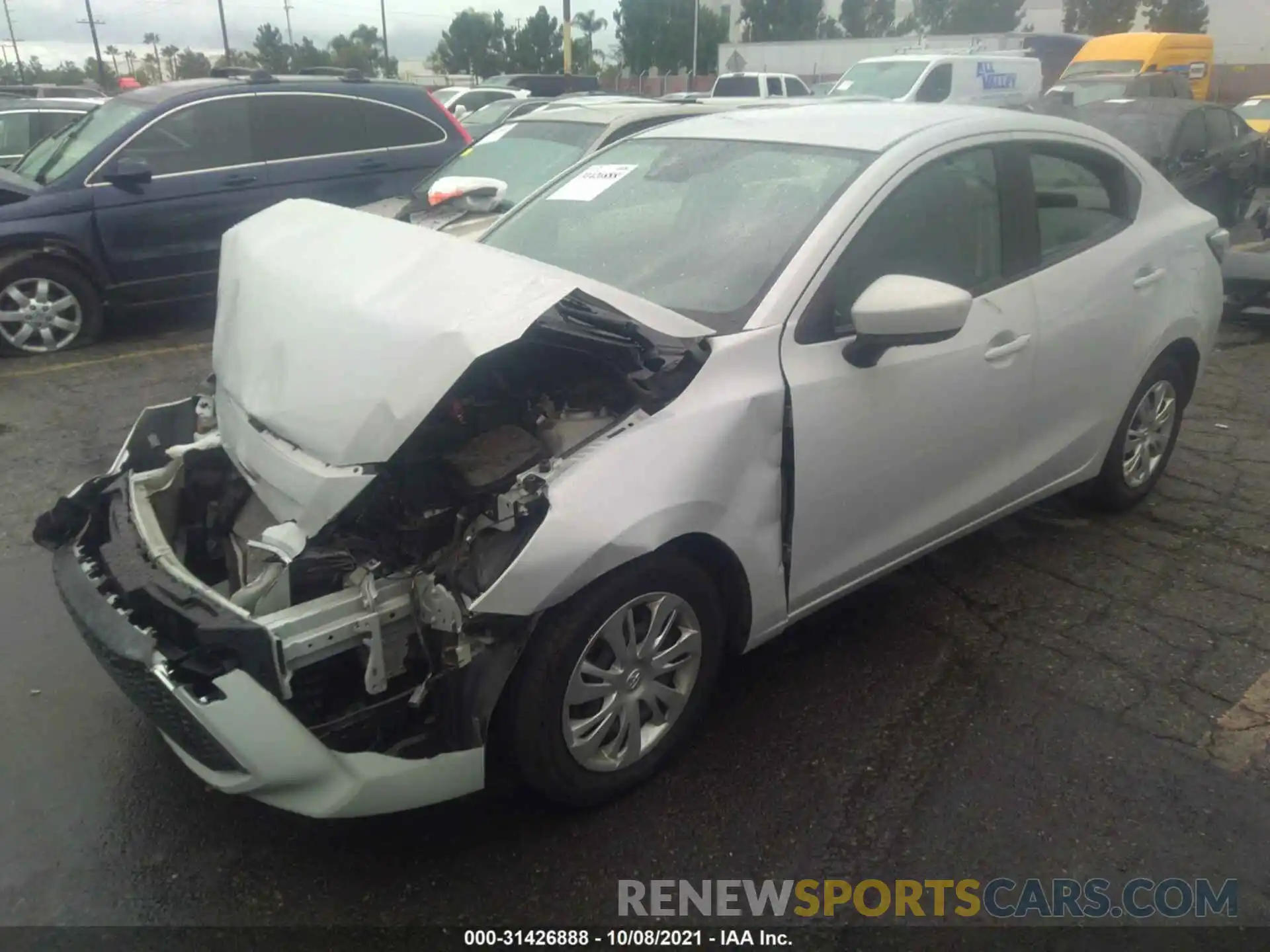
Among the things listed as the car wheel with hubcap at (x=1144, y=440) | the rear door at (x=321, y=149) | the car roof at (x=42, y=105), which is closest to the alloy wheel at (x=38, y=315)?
the rear door at (x=321, y=149)

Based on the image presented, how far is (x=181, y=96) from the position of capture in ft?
24.7

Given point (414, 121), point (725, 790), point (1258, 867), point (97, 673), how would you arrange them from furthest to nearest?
point (414, 121)
point (97, 673)
point (725, 790)
point (1258, 867)

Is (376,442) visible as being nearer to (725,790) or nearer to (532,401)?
(532,401)

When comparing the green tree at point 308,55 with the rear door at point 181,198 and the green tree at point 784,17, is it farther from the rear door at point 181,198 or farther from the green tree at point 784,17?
the rear door at point 181,198

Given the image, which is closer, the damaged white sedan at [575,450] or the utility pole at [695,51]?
the damaged white sedan at [575,450]

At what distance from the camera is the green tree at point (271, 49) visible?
5197 cm

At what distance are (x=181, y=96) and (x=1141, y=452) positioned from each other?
274 inches

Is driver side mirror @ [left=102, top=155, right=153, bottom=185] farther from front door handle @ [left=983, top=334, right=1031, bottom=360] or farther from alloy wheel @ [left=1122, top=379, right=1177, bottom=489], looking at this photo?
alloy wheel @ [left=1122, top=379, right=1177, bottom=489]

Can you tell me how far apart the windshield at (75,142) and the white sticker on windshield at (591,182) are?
16.7 feet

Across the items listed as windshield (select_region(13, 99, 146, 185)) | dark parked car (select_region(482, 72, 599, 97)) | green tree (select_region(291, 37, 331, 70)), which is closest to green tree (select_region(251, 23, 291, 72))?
green tree (select_region(291, 37, 331, 70))

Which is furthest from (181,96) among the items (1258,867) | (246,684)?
(1258,867)

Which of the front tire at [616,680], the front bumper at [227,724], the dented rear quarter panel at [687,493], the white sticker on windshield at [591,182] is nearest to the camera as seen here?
the front bumper at [227,724]

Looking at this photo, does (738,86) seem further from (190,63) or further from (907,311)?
(190,63)

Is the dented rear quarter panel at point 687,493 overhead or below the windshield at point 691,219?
below
